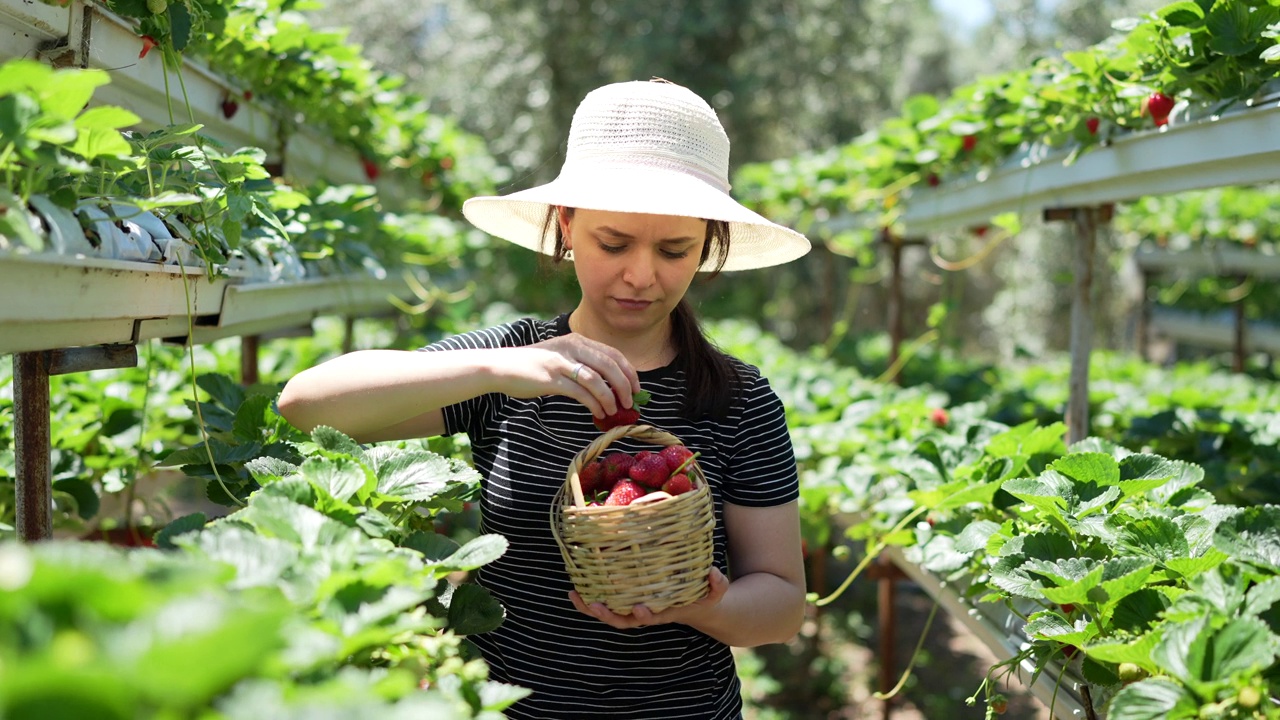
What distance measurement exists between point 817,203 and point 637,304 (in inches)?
204

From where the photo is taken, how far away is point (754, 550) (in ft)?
4.96

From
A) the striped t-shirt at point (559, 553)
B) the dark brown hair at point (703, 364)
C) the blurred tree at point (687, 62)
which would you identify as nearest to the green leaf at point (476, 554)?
the striped t-shirt at point (559, 553)

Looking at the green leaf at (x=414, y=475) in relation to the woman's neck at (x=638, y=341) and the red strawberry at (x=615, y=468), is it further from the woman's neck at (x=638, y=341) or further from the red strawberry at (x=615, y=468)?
the woman's neck at (x=638, y=341)

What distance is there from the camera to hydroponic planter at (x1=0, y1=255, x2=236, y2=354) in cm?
104

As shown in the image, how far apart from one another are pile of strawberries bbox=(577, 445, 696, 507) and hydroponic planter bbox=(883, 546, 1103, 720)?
64cm

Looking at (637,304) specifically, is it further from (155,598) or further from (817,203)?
(817,203)

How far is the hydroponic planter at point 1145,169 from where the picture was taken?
2074mm

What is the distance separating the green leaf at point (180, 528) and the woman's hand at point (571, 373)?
405mm

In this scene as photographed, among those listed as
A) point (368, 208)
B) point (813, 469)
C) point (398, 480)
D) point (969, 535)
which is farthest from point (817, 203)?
point (398, 480)

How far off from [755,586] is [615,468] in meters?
0.29

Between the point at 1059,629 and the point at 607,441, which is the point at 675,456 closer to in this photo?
the point at 607,441

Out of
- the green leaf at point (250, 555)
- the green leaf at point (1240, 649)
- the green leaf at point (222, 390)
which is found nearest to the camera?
the green leaf at point (250, 555)

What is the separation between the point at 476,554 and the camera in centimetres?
109

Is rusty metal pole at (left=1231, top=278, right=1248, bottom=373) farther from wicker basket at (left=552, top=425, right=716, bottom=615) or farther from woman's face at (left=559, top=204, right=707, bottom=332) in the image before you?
wicker basket at (left=552, top=425, right=716, bottom=615)
